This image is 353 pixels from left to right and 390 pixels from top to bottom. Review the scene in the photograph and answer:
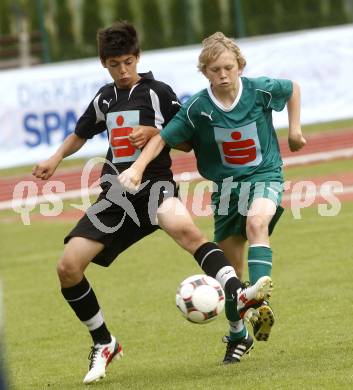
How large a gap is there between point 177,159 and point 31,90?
3.25 m

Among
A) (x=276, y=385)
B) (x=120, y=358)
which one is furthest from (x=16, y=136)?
(x=276, y=385)

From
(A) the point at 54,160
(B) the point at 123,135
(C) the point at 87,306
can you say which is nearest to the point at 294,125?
(B) the point at 123,135

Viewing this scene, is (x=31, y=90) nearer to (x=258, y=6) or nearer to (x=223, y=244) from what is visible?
(x=258, y=6)

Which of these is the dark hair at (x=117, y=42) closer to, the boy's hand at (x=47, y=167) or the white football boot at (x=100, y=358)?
the boy's hand at (x=47, y=167)

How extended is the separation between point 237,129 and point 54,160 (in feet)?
4.01

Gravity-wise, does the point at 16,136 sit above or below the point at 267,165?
below

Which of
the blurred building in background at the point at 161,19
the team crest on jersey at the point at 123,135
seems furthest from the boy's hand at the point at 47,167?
→ the blurred building in background at the point at 161,19

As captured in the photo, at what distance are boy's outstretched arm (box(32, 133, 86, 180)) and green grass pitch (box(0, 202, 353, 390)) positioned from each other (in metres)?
1.31

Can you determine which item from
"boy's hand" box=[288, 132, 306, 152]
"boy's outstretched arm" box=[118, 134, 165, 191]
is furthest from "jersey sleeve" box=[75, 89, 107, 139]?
"boy's hand" box=[288, 132, 306, 152]

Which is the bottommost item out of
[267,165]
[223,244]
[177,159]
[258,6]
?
[177,159]

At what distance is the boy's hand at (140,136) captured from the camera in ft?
23.2

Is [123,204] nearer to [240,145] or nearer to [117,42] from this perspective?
[240,145]

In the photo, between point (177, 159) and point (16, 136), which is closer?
point (16, 136)

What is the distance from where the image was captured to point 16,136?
18.9 metres
